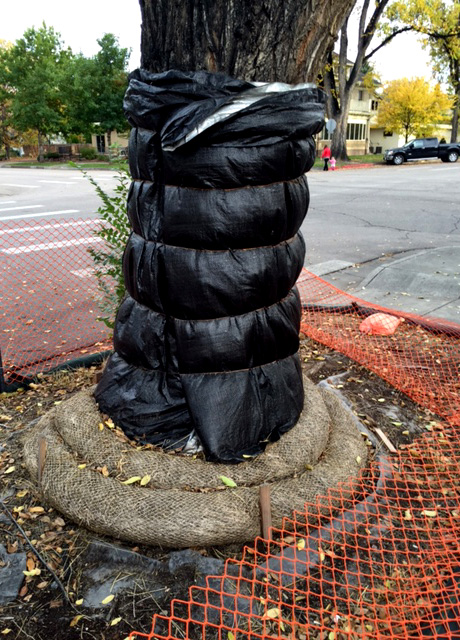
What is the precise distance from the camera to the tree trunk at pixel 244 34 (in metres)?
2.57

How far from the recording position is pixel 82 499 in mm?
2566

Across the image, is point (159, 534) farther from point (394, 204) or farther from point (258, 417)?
point (394, 204)

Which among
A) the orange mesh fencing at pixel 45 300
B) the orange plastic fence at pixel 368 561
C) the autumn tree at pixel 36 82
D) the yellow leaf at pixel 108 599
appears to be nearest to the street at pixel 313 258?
the orange mesh fencing at pixel 45 300

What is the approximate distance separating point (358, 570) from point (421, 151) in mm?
35756

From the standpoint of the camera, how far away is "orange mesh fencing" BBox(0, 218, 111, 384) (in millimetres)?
4868

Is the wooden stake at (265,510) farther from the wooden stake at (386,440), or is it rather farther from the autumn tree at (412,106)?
the autumn tree at (412,106)

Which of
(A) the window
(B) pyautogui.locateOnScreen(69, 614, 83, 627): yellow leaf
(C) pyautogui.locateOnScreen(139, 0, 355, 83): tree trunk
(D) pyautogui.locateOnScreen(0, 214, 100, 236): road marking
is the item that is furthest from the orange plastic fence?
(A) the window

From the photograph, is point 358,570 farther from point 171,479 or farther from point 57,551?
point 57,551

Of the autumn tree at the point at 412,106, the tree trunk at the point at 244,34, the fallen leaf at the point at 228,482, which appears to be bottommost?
the fallen leaf at the point at 228,482

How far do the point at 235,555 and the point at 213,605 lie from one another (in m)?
0.30

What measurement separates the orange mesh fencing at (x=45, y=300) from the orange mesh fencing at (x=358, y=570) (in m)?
2.67

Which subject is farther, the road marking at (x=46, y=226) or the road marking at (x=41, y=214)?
the road marking at (x=41, y=214)

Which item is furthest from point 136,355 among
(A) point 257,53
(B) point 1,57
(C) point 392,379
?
(B) point 1,57

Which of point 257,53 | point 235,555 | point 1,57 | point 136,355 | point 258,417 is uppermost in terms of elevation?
point 1,57
